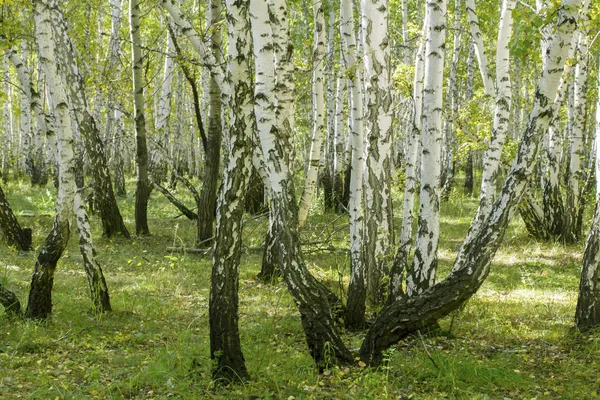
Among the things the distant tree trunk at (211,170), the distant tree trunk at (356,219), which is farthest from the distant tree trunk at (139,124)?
the distant tree trunk at (356,219)

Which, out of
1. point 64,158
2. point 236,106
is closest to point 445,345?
point 236,106

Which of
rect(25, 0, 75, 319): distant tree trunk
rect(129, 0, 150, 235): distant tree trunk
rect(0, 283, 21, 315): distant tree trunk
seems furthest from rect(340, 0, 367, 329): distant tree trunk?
rect(129, 0, 150, 235): distant tree trunk

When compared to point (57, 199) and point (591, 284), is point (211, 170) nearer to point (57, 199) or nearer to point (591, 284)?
point (57, 199)

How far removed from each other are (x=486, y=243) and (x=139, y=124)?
345 inches

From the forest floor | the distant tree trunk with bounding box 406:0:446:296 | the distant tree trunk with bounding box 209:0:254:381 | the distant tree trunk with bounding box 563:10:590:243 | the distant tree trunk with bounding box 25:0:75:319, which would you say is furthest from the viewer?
the distant tree trunk with bounding box 563:10:590:243

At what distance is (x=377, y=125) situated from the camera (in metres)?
6.60

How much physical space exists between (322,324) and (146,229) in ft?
27.8

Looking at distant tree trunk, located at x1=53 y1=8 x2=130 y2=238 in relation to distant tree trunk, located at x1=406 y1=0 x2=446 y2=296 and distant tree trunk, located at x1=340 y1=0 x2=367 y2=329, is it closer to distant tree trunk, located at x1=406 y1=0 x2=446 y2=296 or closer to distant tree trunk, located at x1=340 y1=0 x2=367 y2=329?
distant tree trunk, located at x1=340 y1=0 x2=367 y2=329

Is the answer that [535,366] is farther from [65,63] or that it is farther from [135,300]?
[65,63]

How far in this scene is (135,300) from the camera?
7.96 meters

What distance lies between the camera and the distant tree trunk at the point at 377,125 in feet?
21.1

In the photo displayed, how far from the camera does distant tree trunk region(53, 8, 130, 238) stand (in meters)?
11.0

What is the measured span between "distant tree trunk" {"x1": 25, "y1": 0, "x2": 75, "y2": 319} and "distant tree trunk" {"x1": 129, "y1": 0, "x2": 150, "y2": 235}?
16.3 feet

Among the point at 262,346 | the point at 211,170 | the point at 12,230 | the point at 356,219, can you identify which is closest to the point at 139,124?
the point at 211,170
